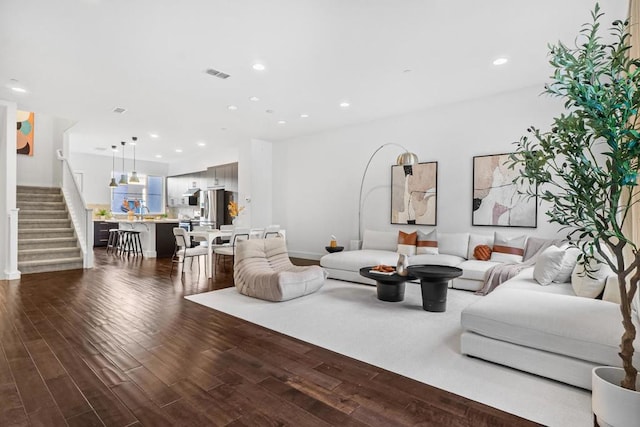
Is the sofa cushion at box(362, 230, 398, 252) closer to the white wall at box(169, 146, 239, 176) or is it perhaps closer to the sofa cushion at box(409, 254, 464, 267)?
the sofa cushion at box(409, 254, 464, 267)

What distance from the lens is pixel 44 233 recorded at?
7.02 meters

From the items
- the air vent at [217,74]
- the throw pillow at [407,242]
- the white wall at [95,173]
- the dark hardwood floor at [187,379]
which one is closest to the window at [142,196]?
the white wall at [95,173]

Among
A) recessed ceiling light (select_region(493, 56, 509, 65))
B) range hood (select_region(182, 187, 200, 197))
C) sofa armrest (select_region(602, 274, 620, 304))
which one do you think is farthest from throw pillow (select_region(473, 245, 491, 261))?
range hood (select_region(182, 187, 200, 197))

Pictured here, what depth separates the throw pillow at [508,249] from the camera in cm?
492

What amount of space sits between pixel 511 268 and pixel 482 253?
0.74 meters

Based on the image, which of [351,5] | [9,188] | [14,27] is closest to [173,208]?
[9,188]

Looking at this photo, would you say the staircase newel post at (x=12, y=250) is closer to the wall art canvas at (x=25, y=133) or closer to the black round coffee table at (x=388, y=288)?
the wall art canvas at (x=25, y=133)

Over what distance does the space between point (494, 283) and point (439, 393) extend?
2.73 metres

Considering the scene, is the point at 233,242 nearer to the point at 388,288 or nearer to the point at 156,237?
the point at 156,237

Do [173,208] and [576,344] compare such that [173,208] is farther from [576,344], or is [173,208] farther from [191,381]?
[576,344]

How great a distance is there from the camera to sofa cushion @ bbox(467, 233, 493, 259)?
5.28m

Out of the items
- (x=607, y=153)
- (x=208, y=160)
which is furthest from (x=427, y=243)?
(x=208, y=160)

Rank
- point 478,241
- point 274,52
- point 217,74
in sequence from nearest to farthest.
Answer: point 274,52, point 217,74, point 478,241

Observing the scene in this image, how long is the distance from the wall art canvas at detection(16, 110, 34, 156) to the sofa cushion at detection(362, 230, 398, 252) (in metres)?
8.55
